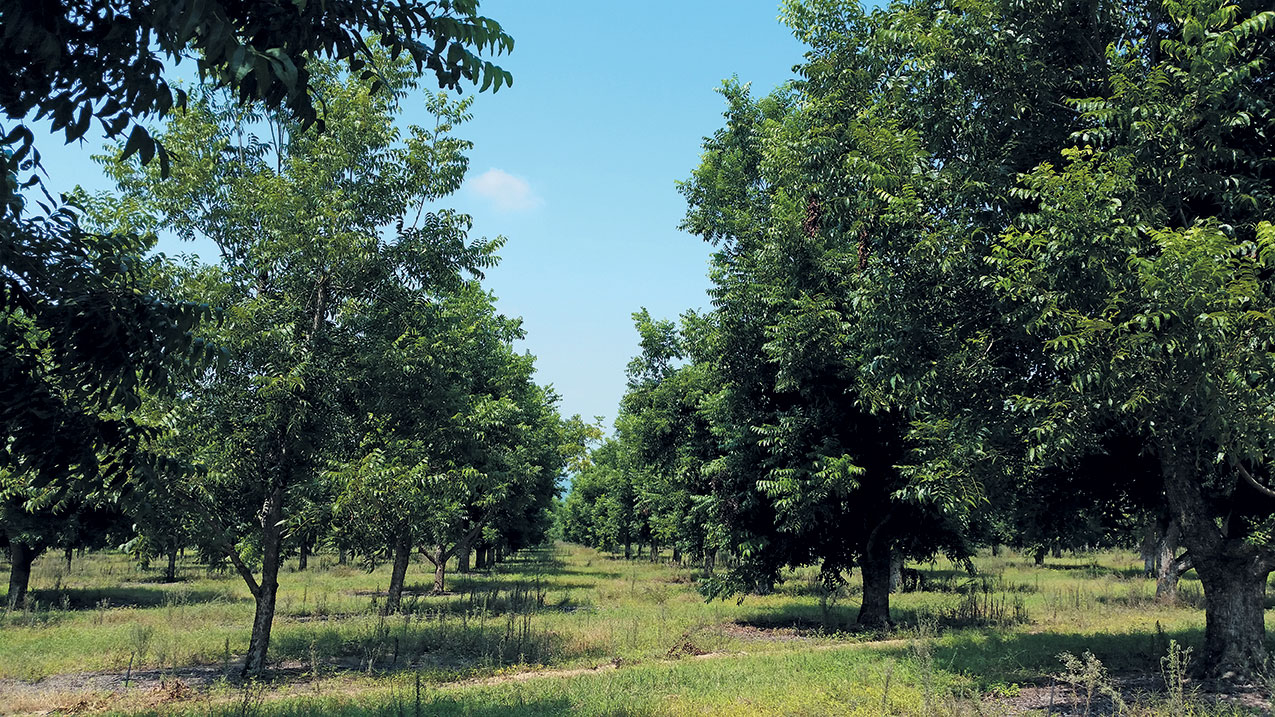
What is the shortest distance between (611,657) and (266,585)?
7.16 metres

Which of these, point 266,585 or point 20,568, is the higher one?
point 266,585

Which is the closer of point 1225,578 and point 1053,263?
point 1053,263

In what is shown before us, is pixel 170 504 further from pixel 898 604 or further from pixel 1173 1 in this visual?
pixel 898 604

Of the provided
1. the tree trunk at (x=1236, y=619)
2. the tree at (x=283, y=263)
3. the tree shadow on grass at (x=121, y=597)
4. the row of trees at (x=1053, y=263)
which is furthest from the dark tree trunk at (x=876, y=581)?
the tree shadow on grass at (x=121, y=597)

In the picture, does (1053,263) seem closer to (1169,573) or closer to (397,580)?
(397,580)

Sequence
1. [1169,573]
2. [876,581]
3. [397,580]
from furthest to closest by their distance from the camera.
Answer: [1169,573], [397,580], [876,581]

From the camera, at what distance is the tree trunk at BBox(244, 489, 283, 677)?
1425cm

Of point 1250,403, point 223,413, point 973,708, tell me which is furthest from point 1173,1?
point 223,413

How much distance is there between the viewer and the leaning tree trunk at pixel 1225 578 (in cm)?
1148

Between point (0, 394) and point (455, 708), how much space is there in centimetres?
709

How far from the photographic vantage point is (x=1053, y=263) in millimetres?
8984

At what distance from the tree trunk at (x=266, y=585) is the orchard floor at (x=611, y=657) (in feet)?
1.67

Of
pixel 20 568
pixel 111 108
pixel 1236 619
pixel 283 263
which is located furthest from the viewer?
pixel 20 568

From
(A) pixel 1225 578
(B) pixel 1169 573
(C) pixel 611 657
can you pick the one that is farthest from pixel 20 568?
(B) pixel 1169 573
